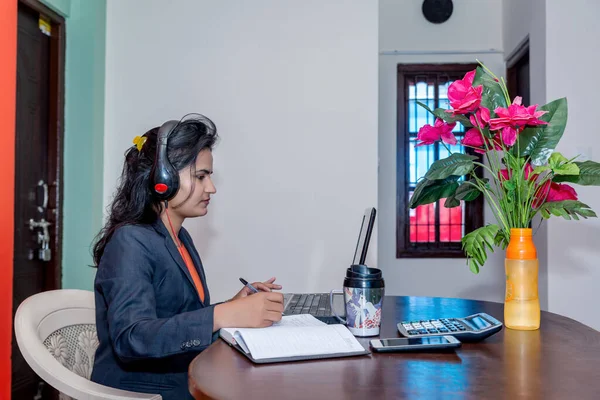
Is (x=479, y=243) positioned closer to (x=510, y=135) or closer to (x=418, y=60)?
Answer: (x=510, y=135)

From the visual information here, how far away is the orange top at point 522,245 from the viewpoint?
1301 millimetres

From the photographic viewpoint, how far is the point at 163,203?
153 centimetres

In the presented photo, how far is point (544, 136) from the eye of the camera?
135 centimetres

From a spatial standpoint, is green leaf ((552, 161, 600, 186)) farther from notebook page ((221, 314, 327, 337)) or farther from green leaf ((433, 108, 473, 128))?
notebook page ((221, 314, 327, 337))

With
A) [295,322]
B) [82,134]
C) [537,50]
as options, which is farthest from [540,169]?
[537,50]

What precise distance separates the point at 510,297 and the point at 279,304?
1.72 feet

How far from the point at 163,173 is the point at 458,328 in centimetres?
78

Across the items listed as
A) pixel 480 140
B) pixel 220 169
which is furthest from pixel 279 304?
pixel 220 169

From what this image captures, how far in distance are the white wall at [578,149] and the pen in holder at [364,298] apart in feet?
7.84

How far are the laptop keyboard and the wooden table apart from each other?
33 cm

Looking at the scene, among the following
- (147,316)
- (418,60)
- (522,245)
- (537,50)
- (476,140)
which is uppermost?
(418,60)

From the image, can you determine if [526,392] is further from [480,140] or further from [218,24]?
[218,24]

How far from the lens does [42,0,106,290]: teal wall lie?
9.70 ft

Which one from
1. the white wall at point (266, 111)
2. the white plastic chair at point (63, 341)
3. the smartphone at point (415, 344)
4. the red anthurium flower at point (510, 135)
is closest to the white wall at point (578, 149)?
the white wall at point (266, 111)
